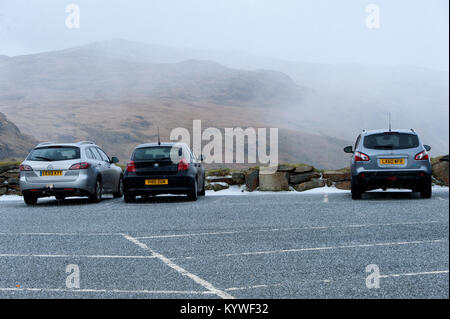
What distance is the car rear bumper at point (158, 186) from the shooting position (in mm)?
14109

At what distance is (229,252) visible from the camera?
718 centimetres

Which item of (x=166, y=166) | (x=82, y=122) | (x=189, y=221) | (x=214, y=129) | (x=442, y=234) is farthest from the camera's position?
(x=214, y=129)

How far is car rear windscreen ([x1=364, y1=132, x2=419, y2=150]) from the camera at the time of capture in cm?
1348

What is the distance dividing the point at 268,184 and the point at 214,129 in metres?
120

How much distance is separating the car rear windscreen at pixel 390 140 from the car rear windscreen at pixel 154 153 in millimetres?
4545

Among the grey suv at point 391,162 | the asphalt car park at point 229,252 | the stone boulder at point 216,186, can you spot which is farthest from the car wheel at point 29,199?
the grey suv at point 391,162

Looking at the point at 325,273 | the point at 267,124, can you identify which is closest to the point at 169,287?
the point at 325,273

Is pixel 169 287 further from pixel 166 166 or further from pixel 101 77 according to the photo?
pixel 101 77

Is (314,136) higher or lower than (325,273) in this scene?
lower

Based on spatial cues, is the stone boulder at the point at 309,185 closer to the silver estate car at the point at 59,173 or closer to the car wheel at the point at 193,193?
the car wheel at the point at 193,193

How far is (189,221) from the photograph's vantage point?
34.3 ft

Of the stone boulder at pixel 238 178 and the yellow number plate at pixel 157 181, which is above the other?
the yellow number plate at pixel 157 181

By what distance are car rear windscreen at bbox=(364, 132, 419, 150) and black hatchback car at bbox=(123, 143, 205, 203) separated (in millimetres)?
4252

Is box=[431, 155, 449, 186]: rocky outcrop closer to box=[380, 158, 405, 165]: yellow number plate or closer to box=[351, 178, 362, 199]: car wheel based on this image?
box=[351, 178, 362, 199]: car wheel
